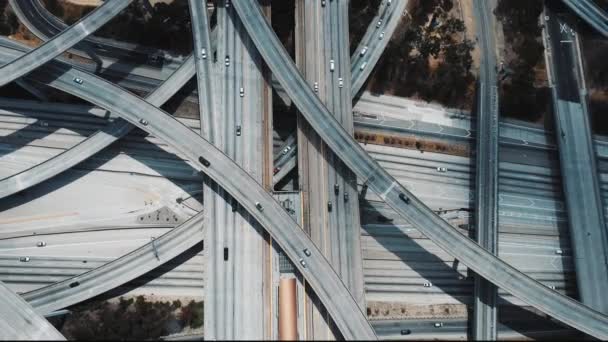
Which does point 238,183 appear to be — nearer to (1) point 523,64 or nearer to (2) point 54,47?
(2) point 54,47

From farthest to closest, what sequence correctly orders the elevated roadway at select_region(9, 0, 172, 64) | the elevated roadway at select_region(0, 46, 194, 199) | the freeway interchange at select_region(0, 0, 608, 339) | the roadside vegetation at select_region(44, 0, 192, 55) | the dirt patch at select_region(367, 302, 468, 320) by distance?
the roadside vegetation at select_region(44, 0, 192, 55) → the elevated roadway at select_region(9, 0, 172, 64) → the dirt patch at select_region(367, 302, 468, 320) → the elevated roadway at select_region(0, 46, 194, 199) → the freeway interchange at select_region(0, 0, 608, 339)

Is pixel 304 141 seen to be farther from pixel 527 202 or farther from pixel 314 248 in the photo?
pixel 527 202

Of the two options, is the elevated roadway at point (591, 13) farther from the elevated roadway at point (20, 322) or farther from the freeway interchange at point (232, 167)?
the elevated roadway at point (20, 322)

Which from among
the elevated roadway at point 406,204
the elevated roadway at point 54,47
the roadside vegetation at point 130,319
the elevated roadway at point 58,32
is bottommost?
the roadside vegetation at point 130,319

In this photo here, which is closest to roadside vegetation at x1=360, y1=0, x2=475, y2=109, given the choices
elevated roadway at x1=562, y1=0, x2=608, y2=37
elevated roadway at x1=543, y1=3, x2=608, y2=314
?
elevated roadway at x1=543, y1=3, x2=608, y2=314

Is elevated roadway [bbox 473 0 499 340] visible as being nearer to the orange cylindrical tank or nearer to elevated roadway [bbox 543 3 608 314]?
elevated roadway [bbox 543 3 608 314]

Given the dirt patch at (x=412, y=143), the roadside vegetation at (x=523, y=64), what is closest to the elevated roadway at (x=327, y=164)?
the dirt patch at (x=412, y=143)
